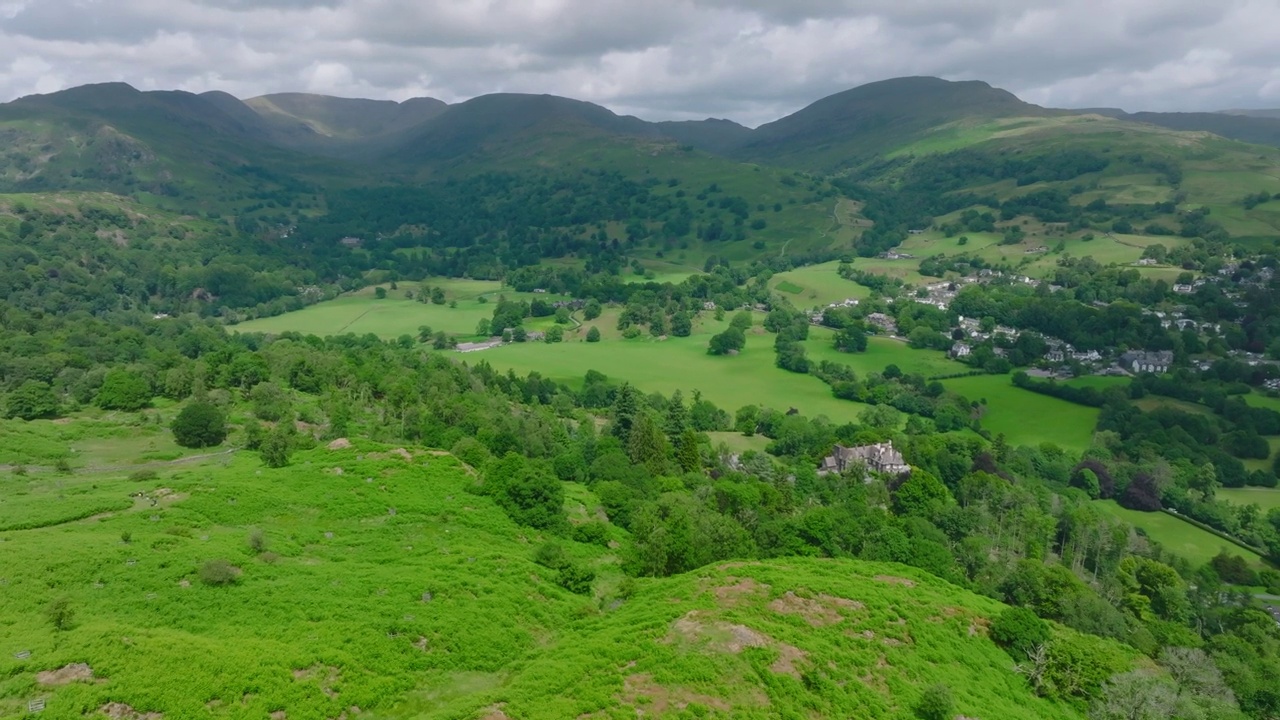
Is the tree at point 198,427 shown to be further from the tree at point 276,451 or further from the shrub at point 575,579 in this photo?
the shrub at point 575,579

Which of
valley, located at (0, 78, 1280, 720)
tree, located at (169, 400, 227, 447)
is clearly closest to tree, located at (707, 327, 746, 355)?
valley, located at (0, 78, 1280, 720)

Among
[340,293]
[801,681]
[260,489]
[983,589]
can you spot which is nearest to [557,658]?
[801,681]

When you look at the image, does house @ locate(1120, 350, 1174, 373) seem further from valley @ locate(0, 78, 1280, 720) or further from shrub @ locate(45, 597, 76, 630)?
shrub @ locate(45, 597, 76, 630)

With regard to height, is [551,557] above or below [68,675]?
below

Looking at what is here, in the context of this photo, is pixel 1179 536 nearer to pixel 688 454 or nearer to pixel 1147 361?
pixel 688 454

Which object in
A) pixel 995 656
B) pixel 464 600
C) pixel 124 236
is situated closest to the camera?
pixel 464 600

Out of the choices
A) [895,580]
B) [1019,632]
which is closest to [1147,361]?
[895,580]

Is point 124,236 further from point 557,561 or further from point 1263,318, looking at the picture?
point 1263,318

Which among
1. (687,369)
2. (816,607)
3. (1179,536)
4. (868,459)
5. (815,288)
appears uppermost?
(816,607)
